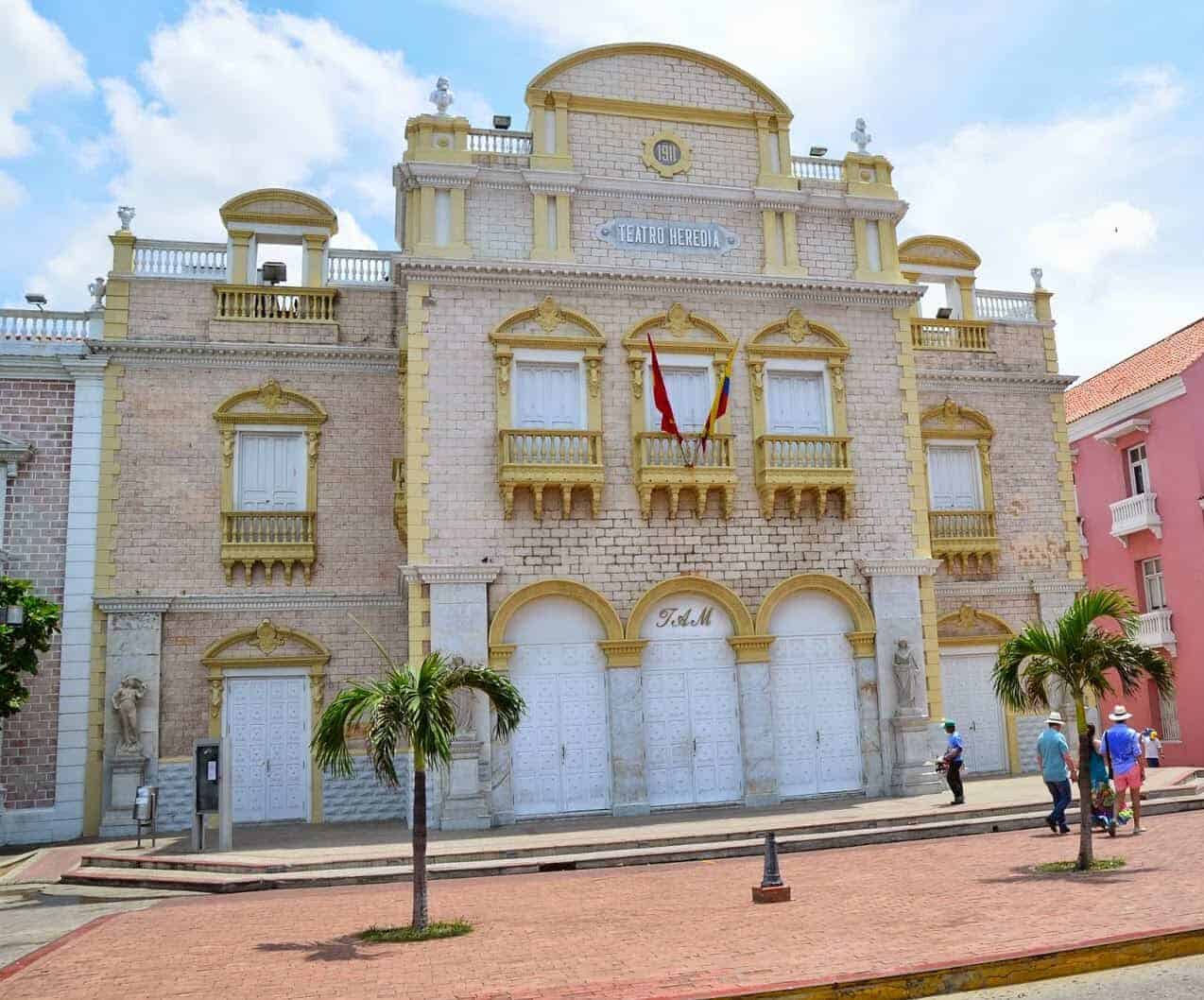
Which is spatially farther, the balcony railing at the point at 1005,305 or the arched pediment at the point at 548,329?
the balcony railing at the point at 1005,305

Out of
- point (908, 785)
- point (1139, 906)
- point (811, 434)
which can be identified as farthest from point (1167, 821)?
point (811, 434)

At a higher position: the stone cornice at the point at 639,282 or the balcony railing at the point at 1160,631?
the stone cornice at the point at 639,282

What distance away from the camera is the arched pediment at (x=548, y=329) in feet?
67.7

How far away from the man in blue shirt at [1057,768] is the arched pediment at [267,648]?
43.1 ft

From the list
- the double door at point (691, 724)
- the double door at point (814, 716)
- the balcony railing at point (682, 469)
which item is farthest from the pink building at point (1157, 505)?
the balcony railing at point (682, 469)

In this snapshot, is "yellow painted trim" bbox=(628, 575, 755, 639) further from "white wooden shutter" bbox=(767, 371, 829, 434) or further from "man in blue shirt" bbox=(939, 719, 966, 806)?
"man in blue shirt" bbox=(939, 719, 966, 806)

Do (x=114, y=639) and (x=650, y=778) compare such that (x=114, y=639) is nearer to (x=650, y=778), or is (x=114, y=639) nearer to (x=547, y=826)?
(x=547, y=826)

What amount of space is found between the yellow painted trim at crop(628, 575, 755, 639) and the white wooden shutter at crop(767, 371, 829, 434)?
3335 millimetres

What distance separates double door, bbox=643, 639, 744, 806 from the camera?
65.9 ft

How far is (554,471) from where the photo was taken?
20.0m

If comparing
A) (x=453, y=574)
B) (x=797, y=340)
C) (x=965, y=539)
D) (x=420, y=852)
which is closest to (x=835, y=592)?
(x=797, y=340)

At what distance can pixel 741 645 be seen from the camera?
20.6 metres

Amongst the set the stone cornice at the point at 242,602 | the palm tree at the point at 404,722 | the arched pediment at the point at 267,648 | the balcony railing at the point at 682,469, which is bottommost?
the palm tree at the point at 404,722

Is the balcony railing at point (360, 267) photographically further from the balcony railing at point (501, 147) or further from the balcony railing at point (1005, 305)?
the balcony railing at point (1005, 305)
